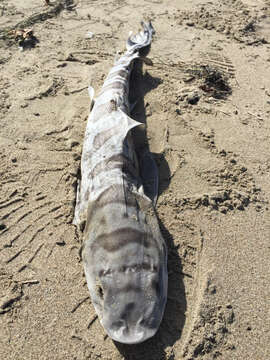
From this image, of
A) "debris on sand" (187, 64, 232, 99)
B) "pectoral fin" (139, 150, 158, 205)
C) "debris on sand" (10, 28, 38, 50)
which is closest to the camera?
"pectoral fin" (139, 150, 158, 205)

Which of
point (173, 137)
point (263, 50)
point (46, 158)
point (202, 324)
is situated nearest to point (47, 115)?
point (46, 158)

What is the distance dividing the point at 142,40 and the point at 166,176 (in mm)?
4029

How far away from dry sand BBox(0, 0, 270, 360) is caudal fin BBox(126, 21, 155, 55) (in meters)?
0.24

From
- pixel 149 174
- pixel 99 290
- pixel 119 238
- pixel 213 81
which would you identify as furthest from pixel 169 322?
pixel 213 81

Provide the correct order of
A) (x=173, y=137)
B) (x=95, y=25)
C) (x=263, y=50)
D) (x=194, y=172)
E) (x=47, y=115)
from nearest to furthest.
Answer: (x=194, y=172)
(x=173, y=137)
(x=47, y=115)
(x=263, y=50)
(x=95, y=25)

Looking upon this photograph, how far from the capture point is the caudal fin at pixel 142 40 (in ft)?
22.2

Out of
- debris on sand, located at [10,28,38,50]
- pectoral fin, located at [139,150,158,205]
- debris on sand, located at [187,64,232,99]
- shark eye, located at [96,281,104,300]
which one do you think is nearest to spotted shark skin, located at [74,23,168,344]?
shark eye, located at [96,281,104,300]

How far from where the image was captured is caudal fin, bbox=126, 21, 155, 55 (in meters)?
6.78

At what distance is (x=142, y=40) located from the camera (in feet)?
23.2

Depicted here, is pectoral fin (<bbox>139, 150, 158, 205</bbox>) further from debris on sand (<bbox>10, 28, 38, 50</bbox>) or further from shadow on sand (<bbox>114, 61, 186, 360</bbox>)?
debris on sand (<bbox>10, 28, 38, 50</bbox>)

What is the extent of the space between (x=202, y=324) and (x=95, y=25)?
729cm

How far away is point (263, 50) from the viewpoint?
278 inches

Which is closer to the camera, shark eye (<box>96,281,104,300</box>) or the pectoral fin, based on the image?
shark eye (<box>96,281,104,300</box>)

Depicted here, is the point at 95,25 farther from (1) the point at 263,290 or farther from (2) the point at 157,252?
(1) the point at 263,290
